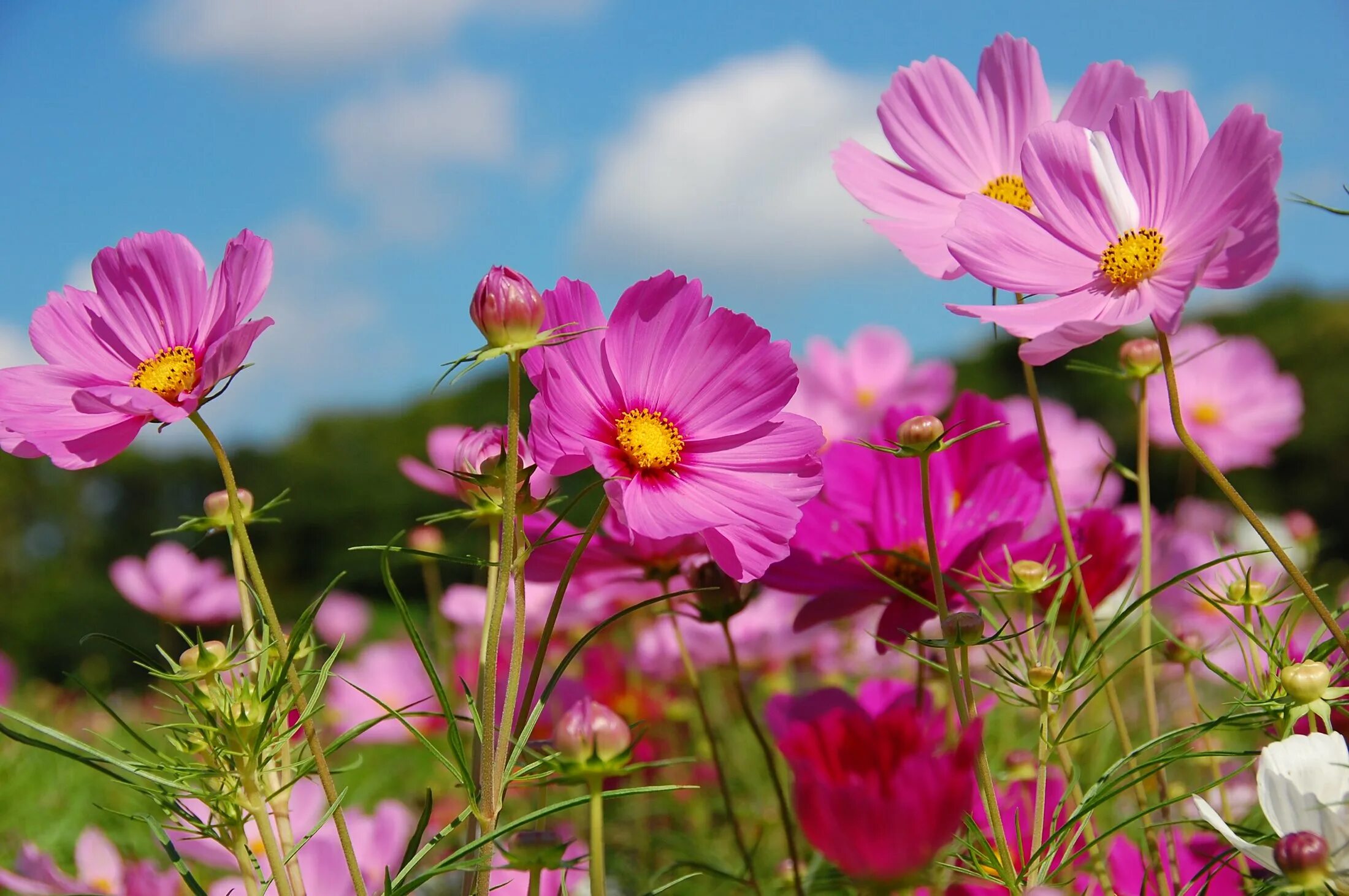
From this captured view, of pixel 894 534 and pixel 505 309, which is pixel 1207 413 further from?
pixel 505 309

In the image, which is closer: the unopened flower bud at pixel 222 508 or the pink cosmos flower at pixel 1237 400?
the unopened flower bud at pixel 222 508

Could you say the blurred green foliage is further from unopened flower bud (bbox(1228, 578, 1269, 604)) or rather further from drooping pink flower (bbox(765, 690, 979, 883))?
drooping pink flower (bbox(765, 690, 979, 883))

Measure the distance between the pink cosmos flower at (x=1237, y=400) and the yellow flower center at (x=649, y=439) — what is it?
3.17 feet

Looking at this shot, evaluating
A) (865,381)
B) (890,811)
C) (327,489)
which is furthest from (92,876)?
(327,489)

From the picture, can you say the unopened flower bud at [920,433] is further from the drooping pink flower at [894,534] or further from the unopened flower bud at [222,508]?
the unopened flower bud at [222,508]

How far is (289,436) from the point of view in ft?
30.0

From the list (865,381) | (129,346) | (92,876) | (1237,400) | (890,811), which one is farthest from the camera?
(865,381)

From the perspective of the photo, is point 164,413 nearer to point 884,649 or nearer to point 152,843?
point 884,649

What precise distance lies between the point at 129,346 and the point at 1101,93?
0.47 m

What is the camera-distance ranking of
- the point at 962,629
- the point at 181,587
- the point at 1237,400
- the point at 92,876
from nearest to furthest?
the point at 962,629 → the point at 92,876 → the point at 181,587 → the point at 1237,400

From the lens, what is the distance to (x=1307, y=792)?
0.36 m

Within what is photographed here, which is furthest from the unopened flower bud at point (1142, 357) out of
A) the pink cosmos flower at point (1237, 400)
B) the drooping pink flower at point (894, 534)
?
the pink cosmos flower at point (1237, 400)

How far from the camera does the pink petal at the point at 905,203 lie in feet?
1.68

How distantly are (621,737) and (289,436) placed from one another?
30.6 ft
